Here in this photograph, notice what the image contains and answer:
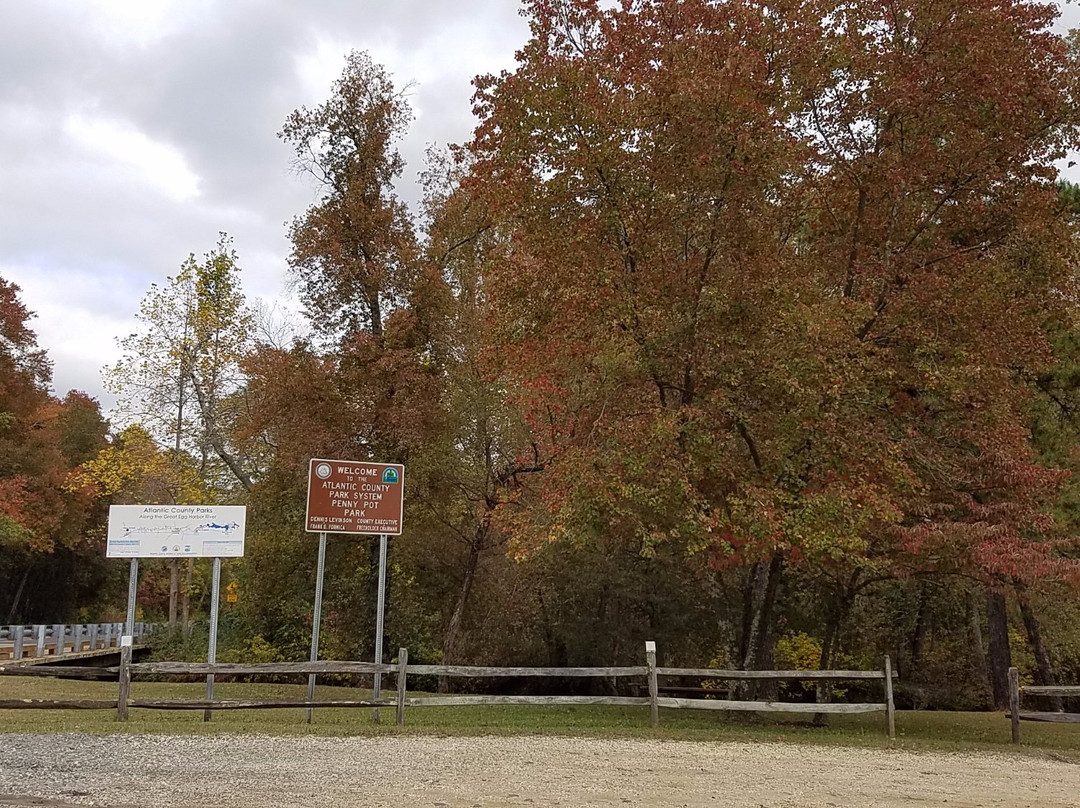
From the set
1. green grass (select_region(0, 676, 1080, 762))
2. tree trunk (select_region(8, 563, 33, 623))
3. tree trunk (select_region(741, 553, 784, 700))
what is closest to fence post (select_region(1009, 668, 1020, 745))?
green grass (select_region(0, 676, 1080, 762))

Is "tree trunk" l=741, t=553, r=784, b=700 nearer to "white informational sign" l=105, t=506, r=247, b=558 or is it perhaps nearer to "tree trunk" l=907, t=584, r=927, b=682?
"white informational sign" l=105, t=506, r=247, b=558

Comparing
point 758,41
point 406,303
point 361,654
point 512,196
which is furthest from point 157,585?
point 758,41

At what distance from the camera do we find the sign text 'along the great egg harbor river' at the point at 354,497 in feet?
39.4

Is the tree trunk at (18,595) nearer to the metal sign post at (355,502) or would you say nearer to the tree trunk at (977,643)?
the metal sign post at (355,502)

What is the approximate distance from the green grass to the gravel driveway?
828mm

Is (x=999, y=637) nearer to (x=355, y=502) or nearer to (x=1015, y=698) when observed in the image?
(x=1015, y=698)

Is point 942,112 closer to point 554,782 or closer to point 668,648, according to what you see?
point 554,782

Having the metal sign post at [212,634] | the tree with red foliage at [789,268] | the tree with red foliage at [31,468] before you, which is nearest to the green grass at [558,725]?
the metal sign post at [212,634]

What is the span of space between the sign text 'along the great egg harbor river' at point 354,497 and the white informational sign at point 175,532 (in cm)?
107

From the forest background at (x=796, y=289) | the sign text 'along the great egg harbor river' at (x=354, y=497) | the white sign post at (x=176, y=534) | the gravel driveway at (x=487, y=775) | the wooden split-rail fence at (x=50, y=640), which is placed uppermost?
the forest background at (x=796, y=289)

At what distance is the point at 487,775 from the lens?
7508 mm

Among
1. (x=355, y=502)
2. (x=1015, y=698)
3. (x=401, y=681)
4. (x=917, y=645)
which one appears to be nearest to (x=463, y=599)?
(x=355, y=502)

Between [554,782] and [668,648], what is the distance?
13965 millimetres

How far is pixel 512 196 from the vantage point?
1243 centimetres
